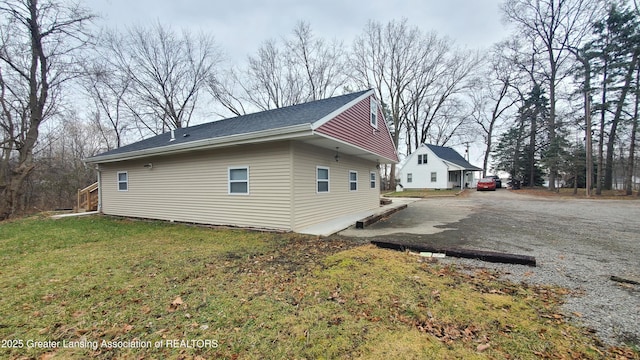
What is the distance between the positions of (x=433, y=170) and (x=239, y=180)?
25.1 m

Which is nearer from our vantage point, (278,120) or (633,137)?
(278,120)

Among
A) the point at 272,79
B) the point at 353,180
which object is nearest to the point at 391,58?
the point at 272,79

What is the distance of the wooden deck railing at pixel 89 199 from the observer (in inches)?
474

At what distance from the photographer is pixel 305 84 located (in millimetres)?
23609

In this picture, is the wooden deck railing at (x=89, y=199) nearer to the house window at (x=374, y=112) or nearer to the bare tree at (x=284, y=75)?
the bare tree at (x=284, y=75)

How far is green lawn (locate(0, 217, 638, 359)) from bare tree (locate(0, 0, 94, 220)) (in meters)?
11.3

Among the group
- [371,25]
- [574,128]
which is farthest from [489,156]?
[371,25]

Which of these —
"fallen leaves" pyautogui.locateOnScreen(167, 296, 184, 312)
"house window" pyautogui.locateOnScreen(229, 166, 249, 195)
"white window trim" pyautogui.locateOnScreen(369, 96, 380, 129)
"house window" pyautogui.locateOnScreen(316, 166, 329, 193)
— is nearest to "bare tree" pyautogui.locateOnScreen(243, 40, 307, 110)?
"white window trim" pyautogui.locateOnScreen(369, 96, 380, 129)

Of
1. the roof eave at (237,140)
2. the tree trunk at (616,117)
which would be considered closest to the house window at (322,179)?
the roof eave at (237,140)

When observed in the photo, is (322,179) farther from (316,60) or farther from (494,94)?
(494,94)

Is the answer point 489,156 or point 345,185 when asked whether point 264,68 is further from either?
point 489,156

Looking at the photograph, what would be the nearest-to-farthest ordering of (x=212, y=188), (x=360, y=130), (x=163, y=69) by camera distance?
(x=212, y=188) < (x=360, y=130) < (x=163, y=69)

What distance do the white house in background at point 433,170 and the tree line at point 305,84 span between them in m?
4.64

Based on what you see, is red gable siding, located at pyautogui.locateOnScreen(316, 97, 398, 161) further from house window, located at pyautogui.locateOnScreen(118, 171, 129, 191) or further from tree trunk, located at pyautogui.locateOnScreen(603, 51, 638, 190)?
tree trunk, located at pyautogui.locateOnScreen(603, 51, 638, 190)
